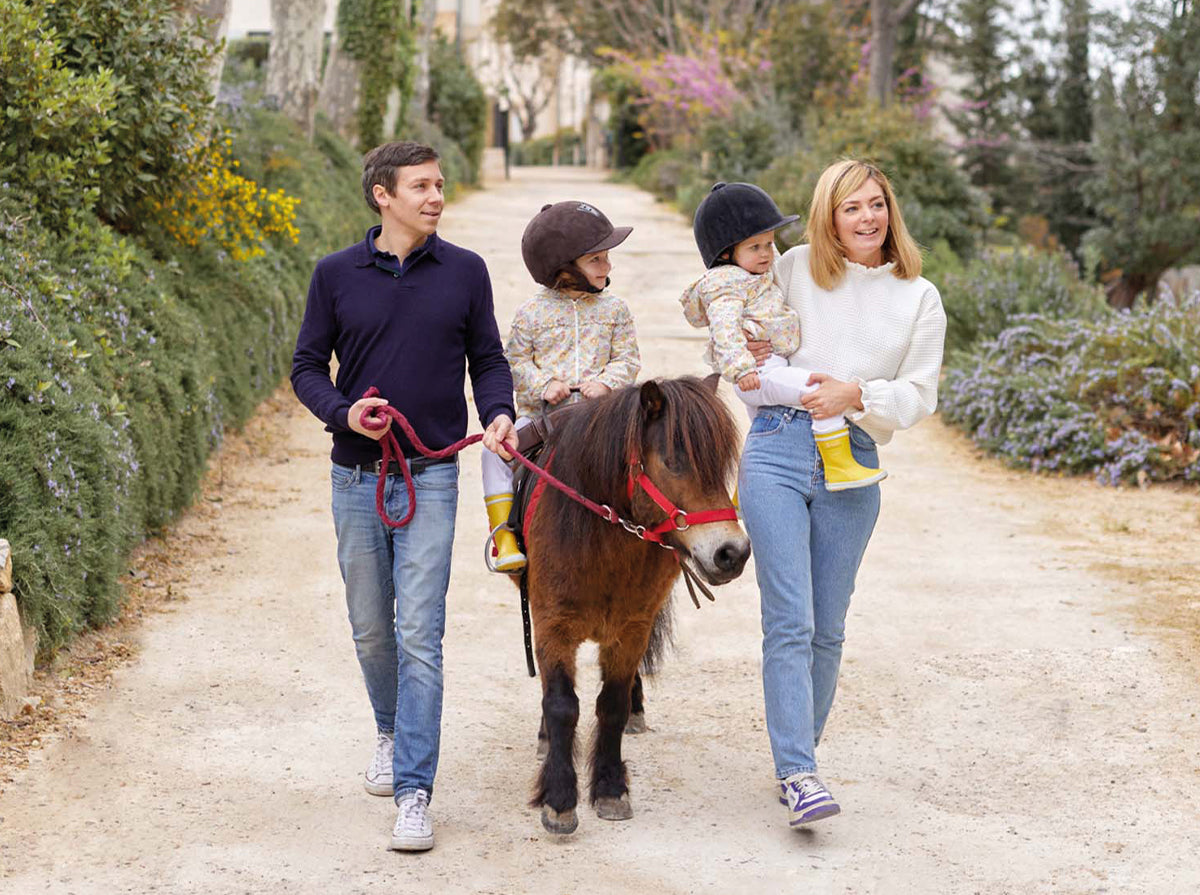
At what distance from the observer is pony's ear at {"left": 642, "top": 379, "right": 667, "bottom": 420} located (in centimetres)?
384

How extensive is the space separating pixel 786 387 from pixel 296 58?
12759 millimetres

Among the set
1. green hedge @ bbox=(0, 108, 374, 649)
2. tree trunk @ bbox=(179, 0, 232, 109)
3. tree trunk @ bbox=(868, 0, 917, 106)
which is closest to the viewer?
green hedge @ bbox=(0, 108, 374, 649)

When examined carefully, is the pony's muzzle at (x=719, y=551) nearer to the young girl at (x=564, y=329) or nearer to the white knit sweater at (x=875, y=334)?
the white knit sweater at (x=875, y=334)

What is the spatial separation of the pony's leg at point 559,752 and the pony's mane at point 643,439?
495 millimetres

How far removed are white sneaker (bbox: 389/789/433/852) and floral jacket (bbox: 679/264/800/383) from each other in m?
1.53

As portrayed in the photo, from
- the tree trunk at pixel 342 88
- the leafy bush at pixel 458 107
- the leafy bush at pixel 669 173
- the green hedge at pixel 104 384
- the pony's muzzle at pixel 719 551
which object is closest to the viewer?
the pony's muzzle at pixel 719 551

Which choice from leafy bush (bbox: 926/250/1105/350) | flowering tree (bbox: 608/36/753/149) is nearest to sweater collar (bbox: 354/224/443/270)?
leafy bush (bbox: 926/250/1105/350)

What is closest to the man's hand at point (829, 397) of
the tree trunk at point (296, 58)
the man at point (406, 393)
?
the man at point (406, 393)

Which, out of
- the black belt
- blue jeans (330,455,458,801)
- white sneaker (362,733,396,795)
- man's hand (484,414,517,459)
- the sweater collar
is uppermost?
the sweater collar

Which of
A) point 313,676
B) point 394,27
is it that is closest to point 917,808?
point 313,676

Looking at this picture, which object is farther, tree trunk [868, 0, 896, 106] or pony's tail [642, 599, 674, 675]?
tree trunk [868, 0, 896, 106]

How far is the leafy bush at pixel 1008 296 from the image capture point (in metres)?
12.3

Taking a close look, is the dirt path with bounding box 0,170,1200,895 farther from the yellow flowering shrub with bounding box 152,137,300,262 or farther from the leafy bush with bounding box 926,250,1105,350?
A: the leafy bush with bounding box 926,250,1105,350

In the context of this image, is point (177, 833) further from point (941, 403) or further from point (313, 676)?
point (941, 403)
